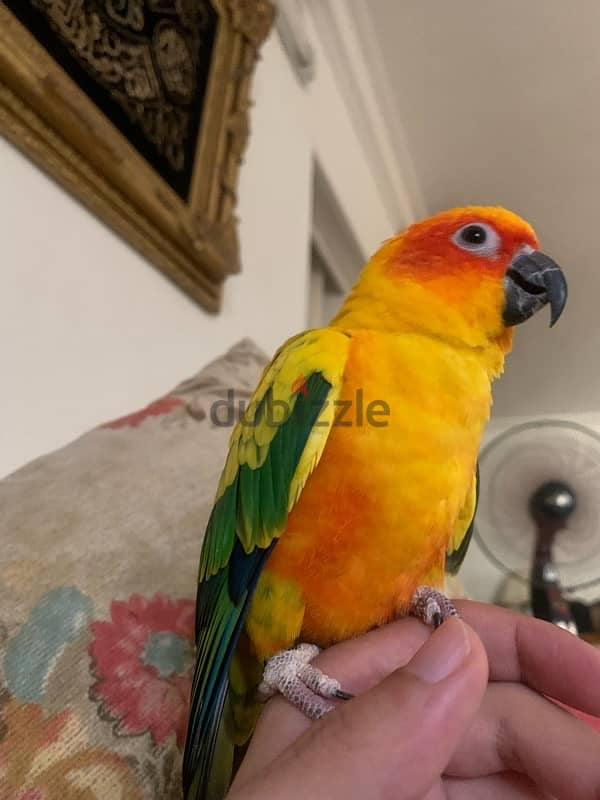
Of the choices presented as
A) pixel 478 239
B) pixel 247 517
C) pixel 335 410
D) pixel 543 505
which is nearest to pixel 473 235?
pixel 478 239

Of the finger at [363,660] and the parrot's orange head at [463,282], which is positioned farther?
the parrot's orange head at [463,282]

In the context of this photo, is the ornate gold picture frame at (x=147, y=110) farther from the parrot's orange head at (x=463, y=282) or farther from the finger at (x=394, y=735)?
the finger at (x=394, y=735)

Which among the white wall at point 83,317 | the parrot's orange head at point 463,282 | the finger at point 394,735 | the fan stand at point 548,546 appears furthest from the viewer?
the fan stand at point 548,546

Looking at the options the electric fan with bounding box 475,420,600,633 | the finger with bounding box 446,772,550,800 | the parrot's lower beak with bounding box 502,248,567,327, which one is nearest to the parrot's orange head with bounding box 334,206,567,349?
the parrot's lower beak with bounding box 502,248,567,327

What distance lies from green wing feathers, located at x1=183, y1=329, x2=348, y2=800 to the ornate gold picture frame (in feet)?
1.58

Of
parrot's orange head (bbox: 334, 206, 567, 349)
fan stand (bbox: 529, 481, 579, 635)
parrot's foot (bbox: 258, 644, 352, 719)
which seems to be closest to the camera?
parrot's foot (bbox: 258, 644, 352, 719)

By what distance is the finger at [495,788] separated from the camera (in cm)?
51

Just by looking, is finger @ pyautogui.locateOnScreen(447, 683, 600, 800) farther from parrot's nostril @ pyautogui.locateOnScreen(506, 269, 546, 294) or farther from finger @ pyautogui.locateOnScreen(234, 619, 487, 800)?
parrot's nostril @ pyautogui.locateOnScreen(506, 269, 546, 294)

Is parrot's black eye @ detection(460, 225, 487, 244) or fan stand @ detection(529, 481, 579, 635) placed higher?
parrot's black eye @ detection(460, 225, 487, 244)

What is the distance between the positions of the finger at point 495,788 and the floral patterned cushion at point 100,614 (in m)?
0.23

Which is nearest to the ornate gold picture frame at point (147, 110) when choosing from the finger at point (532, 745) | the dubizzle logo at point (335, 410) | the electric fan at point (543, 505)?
the dubizzle logo at point (335, 410)

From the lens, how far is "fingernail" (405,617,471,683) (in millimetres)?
364

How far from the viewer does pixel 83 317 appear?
2.79 feet

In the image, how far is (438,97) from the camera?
6.24 feet
